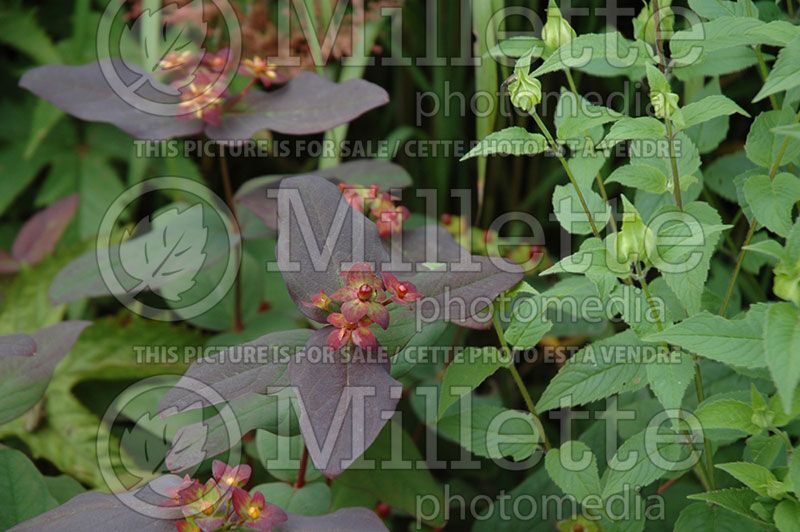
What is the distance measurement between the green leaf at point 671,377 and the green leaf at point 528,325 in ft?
0.35

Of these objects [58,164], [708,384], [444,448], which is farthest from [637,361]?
[58,164]

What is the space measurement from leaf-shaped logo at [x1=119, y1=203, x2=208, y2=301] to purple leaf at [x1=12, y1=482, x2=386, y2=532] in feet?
0.99

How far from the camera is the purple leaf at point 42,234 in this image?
1.28 m

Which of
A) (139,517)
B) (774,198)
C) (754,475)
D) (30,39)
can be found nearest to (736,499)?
(754,475)

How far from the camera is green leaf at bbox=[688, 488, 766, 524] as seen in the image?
70 cm

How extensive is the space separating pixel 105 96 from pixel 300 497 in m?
0.53

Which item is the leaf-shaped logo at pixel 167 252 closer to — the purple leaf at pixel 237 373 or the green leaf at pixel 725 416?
the purple leaf at pixel 237 373

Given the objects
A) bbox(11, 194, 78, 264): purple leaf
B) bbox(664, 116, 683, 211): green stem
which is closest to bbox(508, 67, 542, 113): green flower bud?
bbox(664, 116, 683, 211): green stem

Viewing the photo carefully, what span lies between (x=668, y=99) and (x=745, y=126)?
2.64 ft

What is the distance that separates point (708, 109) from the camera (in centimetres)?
71

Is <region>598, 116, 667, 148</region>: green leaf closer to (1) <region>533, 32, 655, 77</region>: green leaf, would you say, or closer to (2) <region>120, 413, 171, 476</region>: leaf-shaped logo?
(1) <region>533, 32, 655, 77</region>: green leaf

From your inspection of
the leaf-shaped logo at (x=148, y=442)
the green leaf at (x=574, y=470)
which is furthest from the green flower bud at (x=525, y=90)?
the leaf-shaped logo at (x=148, y=442)

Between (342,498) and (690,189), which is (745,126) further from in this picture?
(342,498)

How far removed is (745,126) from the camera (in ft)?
4.63
